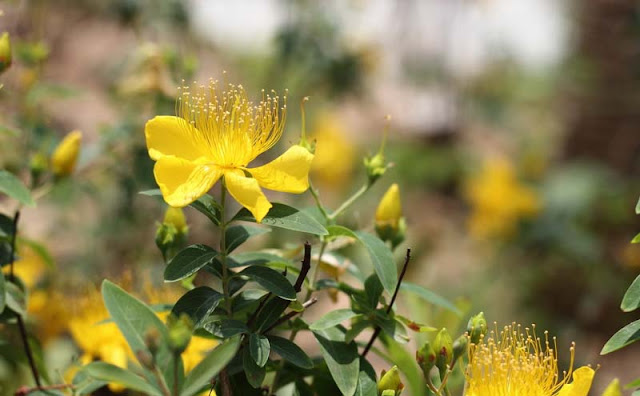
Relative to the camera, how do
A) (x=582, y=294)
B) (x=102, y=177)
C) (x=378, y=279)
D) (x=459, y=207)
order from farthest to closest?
(x=459, y=207) → (x=582, y=294) → (x=102, y=177) → (x=378, y=279)

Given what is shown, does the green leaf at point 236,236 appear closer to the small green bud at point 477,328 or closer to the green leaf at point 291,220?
the green leaf at point 291,220

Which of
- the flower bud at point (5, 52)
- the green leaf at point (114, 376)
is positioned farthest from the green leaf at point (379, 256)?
the flower bud at point (5, 52)

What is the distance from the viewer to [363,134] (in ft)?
21.4

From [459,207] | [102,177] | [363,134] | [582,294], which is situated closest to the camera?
[102,177]

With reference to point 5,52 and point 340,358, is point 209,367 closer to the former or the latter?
point 340,358

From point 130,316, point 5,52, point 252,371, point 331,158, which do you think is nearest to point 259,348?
point 252,371

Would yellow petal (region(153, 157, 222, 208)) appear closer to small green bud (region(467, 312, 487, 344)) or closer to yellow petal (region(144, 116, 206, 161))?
yellow petal (region(144, 116, 206, 161))

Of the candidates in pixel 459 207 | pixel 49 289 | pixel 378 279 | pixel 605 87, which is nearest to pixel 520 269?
pixel 605 87

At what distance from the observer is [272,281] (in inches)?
35.9

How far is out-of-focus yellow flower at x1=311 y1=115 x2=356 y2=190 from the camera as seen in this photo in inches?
181

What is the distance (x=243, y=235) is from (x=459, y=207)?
4891mm

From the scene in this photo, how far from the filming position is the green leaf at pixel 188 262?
88 centimetres

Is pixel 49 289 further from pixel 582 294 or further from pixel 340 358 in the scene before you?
pixel 582 294

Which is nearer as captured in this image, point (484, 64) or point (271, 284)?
point (271, 284)
